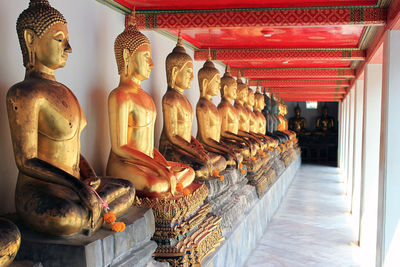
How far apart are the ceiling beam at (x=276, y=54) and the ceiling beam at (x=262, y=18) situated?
2.29 metres

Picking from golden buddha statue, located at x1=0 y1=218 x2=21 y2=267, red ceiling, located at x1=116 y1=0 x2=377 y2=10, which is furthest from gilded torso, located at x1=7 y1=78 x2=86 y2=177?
red ceiling, located at x1=116 y1=0 x2=377 y2=10

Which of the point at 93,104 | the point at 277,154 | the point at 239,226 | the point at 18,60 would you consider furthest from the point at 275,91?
the point at 18,60

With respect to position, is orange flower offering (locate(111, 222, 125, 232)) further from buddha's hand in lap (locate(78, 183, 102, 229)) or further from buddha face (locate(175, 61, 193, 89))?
buddha face (locate(175, 61, 193, 89))

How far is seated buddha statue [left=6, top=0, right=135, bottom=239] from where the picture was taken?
225 cm

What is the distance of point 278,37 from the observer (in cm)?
602

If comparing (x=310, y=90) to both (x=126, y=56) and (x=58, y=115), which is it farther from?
(x=58, y=115)

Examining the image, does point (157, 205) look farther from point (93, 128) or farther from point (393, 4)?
point (393, 4)

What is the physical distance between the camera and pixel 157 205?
10.5 feet

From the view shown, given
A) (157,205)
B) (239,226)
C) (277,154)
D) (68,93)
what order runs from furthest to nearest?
(277,154), (239,226), (157,205), (68,93)

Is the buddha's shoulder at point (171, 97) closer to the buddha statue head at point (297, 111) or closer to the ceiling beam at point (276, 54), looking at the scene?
the ceiling beam at point (276, 54)

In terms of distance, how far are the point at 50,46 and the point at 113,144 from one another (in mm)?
1142

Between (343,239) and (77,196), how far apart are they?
15.5 ft

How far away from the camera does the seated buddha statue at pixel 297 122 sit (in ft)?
70.6

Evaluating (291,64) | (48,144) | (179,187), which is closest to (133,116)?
(179,187)
